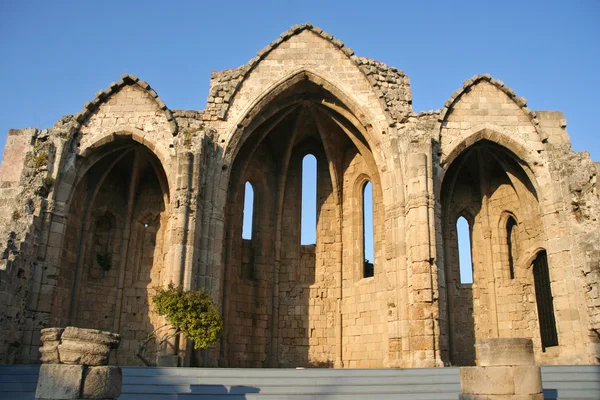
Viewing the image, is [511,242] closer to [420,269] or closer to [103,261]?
[420,269]

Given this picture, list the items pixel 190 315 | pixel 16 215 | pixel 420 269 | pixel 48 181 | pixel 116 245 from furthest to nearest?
1. pixel 116 245
2. pixel 48 181
3. pixel 16 215
4. pixel 420 269
5. pixel 190 315

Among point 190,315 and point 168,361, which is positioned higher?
point 190,315

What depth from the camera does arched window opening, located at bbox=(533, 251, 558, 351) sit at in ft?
56.0

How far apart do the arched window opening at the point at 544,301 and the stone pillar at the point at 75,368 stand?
1330 centimetres

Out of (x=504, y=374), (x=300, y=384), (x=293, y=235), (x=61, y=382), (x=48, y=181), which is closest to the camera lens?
(x=61, y=382)

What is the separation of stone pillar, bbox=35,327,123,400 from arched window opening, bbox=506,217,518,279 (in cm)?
1377

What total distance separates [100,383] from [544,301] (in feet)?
45.1

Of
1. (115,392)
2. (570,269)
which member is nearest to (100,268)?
(115,392)

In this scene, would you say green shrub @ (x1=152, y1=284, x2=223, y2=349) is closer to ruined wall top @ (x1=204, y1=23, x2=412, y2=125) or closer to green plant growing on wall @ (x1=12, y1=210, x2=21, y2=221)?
green plant growing on wall @ (x1=12, y1=210, x2=21, y2=221)

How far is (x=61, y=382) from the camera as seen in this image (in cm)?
739

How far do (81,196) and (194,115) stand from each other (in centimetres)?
434

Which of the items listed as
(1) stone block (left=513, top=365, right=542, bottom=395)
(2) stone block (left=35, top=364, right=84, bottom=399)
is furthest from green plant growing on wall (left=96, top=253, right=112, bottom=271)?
(1) stone block (left=513, top=365, right=542, bottom=395)

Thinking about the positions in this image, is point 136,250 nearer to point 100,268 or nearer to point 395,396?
point 100,268

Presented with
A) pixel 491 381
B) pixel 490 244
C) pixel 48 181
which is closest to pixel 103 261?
pixel 48 181
